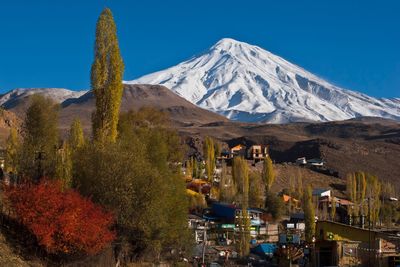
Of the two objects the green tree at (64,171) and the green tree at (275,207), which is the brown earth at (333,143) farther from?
the green tree at (64,171)

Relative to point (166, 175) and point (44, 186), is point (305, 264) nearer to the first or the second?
point (166, 175)

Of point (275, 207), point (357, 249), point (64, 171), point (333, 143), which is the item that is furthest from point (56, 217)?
point (333, 143)

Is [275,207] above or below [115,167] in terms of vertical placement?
below

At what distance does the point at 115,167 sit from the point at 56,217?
413 centimetres

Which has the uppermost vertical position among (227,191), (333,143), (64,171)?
(333,143)

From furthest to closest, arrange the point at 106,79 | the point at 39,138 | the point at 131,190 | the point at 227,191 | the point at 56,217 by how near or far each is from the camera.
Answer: the point at 227,191, the point at 39,138, the point at 106,79, the point at 131,190, the point at 56,217

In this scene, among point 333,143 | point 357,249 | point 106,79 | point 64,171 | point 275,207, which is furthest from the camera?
point 333,143

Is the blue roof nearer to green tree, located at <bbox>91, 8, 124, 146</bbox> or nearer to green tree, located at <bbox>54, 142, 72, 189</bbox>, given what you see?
green tree, located at <bbox>91, 8, 124, 146</bbox>

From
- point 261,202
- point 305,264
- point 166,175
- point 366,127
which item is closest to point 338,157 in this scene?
point 261,202

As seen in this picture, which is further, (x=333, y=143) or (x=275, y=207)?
(x=333, y=143)

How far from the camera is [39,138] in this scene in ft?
85.0

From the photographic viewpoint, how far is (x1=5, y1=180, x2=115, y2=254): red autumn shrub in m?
17.2

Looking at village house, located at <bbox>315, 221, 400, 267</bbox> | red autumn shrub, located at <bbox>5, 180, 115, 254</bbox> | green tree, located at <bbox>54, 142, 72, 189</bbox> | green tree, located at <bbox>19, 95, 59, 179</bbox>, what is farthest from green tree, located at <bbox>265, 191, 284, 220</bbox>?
red autumn shrub, located at <bbox>5, 180, 115, 254</bbox>

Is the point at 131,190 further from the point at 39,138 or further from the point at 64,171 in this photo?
the point at 39,138
